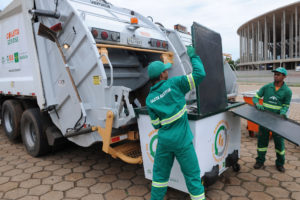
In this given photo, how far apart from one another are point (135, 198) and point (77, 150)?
1.92 meters

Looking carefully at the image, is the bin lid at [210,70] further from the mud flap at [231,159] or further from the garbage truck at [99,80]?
the mud flap at [231,159]

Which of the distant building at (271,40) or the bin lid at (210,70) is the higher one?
the distant building at (271,40)

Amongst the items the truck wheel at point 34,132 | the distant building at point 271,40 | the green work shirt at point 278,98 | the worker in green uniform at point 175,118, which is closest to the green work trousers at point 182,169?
the worker in green uniform at point 175,118

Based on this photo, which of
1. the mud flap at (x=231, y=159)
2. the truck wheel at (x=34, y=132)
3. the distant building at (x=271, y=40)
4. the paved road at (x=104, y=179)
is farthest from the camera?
the distant building at (x=271, y=40)

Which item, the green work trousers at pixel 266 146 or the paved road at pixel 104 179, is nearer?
the paved road at pixel 104 179

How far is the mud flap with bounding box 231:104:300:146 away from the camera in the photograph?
7.56 ft

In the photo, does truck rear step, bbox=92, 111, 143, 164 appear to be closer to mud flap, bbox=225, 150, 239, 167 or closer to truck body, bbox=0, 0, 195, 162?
truck body, bbox=0, 0, 195, 162

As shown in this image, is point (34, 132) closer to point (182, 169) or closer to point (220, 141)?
point (182, 169)

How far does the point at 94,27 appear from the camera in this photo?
2736 mm

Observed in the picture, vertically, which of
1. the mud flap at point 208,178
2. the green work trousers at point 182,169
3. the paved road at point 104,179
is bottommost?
the paved road at point 104,179

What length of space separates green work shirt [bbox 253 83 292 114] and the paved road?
0.81m

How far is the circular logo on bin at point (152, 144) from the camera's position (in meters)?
2.44

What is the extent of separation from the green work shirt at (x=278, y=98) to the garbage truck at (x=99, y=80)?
606 mm

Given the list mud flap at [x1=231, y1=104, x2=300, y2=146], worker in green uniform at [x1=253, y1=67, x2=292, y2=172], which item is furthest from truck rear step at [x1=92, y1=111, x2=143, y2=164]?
worker in green uniform at [x1=253, y1=67, x2=292, y2=172]
